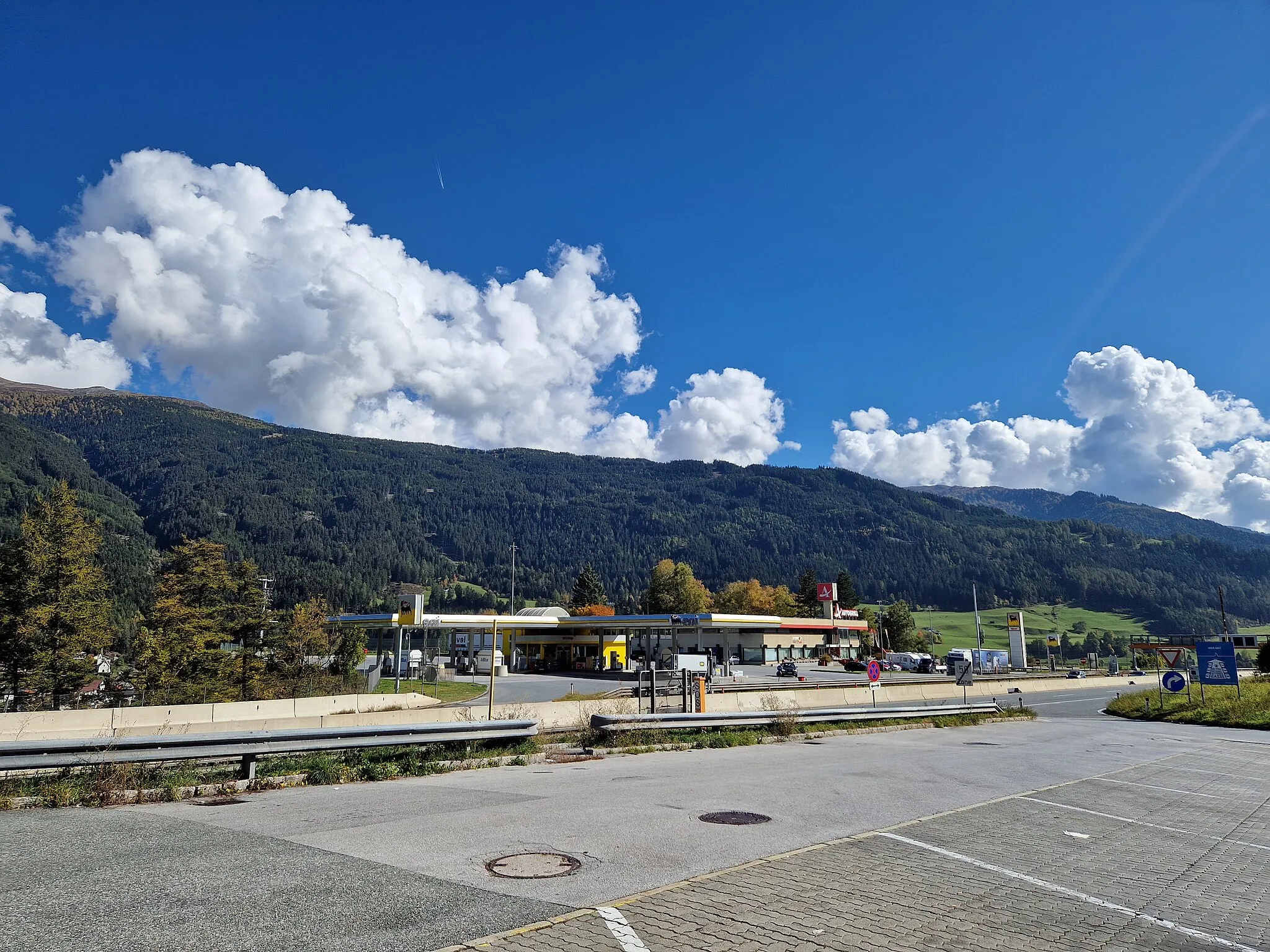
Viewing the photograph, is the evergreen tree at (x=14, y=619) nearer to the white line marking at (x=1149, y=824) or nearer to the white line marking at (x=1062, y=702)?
the white line marking at (x=1149, y=824)

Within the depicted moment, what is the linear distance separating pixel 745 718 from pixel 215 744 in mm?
12279

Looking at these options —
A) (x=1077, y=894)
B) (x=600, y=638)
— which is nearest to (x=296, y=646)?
(x=600, y=638)

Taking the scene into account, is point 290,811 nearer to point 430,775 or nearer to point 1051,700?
point 430,775

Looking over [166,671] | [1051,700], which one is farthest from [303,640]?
[1051,700]

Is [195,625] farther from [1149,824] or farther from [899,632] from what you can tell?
[899,632]

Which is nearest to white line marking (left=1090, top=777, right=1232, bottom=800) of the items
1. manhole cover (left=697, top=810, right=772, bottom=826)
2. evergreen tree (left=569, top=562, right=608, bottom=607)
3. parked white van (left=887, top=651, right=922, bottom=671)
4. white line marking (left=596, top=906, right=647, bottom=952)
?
manhole cover (left=697, top=810, right=772, bottom=826)

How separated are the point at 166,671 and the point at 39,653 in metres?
5.62

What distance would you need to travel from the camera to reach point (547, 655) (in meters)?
84.4

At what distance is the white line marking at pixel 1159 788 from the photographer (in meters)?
12.8

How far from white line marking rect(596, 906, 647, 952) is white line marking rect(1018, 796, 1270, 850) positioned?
790cm

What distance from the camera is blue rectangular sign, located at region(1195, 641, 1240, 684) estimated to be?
30406 millimetres

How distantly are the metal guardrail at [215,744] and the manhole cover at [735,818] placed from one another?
598 cm

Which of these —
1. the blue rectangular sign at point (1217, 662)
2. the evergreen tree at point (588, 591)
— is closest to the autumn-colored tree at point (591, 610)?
the evergreen tree at point (588, 591)

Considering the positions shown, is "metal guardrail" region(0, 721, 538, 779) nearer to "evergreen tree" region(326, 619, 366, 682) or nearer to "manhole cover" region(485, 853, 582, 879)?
"manhole cover" region(485, 853, 582, 879)
